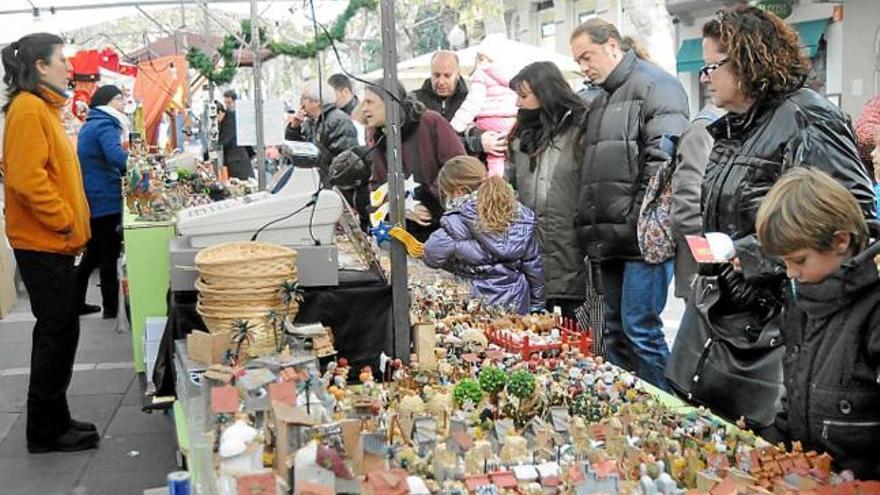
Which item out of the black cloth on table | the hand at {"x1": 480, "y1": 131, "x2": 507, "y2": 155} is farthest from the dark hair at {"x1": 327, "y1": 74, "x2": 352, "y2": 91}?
the black cloth on table

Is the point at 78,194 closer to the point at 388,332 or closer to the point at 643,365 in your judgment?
the point at 388,332

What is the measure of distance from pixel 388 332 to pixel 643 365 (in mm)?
1462

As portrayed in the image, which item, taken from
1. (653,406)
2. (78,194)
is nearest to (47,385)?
(78,194)

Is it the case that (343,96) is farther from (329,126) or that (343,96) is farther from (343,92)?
(329,126)

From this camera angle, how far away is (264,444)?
2.04 m

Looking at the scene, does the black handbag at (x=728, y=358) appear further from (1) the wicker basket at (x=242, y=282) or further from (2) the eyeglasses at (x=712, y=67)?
(1) the wicker basket at (x=242, y=282)

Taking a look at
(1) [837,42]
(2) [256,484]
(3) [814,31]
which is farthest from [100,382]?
(3) [814,31]

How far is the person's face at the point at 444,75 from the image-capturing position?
6.37 metres

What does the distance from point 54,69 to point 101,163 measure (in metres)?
3.00

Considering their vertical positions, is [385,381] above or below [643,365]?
above

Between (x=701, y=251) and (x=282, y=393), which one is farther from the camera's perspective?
(x=701, y=251)

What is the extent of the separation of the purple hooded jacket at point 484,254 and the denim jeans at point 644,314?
0.43 meters

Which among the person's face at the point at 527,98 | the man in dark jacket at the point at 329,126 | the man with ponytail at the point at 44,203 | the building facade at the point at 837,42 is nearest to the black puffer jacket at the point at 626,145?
the person's face at the point at 527,98

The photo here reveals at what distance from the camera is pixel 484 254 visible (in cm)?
409
